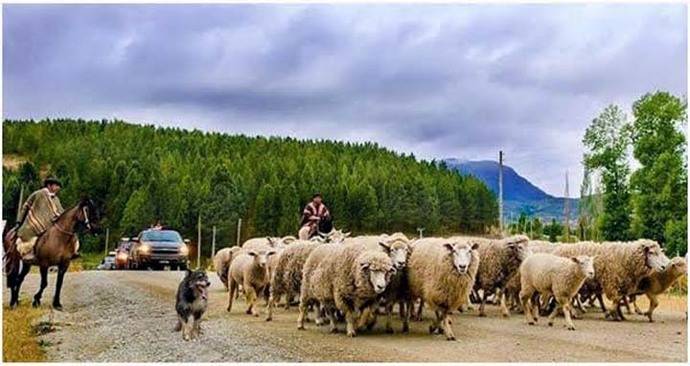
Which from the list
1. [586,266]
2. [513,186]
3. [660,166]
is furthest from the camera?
[513,186]

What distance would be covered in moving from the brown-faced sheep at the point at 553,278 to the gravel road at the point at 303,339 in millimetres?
294

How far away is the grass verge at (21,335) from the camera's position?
32.3ft

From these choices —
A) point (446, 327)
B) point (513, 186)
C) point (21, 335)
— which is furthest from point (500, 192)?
point (21, 335)

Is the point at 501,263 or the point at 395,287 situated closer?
the point at 395,287

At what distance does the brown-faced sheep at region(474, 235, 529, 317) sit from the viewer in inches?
520

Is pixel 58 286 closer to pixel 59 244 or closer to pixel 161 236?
pixel 59 244

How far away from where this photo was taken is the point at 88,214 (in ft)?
38.3

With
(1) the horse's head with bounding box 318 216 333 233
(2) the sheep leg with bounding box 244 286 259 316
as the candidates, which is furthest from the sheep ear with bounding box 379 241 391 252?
(1) the horse's head with bounding box 318 216 333 233

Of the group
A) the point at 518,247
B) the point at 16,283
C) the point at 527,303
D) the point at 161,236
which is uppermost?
the point at 161,236

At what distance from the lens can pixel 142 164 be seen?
1503cm

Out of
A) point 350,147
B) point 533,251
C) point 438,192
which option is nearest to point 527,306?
point 533,251

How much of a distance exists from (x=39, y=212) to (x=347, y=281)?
443 centimetres

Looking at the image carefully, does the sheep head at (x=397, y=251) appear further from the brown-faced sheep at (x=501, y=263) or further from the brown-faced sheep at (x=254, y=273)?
the brown-faced sheep at (x=501, y=263)

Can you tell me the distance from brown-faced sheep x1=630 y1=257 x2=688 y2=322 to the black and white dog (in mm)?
6635
